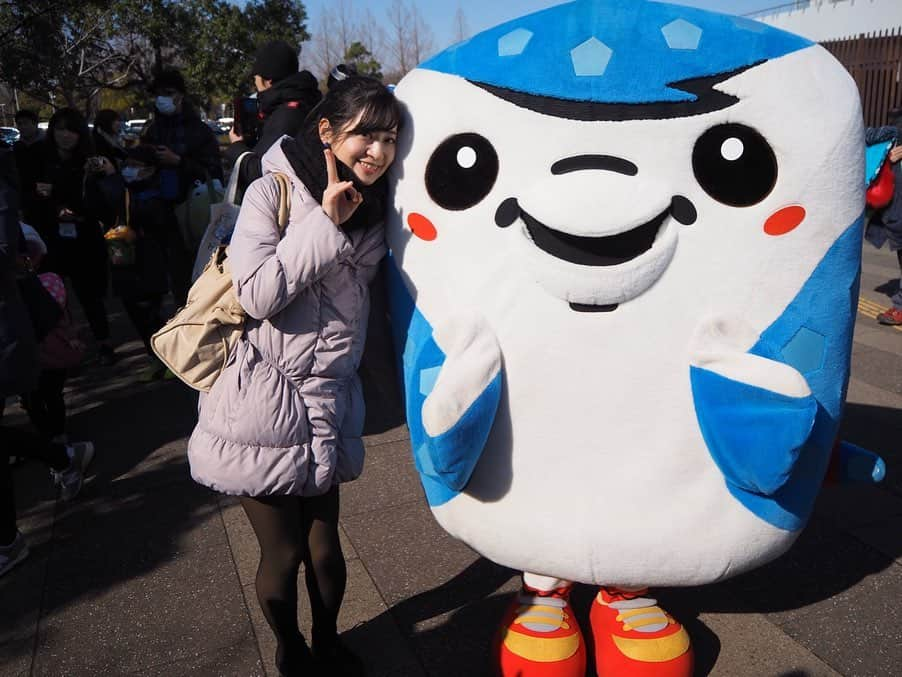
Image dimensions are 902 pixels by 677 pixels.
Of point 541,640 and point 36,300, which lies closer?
point 541,640

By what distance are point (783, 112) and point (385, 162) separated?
1006 millimetres

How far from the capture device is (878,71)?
41.9 feet

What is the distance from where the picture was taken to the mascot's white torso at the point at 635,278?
2.00 metres

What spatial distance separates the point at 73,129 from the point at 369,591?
13.1 ft

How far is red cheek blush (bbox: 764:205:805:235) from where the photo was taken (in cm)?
203

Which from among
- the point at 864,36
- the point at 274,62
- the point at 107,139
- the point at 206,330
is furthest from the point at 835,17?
the point at 206,330

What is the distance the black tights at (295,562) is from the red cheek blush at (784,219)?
141 centimetres

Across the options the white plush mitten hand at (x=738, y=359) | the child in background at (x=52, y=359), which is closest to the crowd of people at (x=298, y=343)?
the child in background at (x=52, y=359)

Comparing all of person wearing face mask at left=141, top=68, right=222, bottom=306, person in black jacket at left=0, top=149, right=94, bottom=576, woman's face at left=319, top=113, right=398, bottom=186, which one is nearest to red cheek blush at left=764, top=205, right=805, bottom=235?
woman's face at left=319, top=113, right=398, bottom=186

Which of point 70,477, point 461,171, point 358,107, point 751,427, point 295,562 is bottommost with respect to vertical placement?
point 70,477

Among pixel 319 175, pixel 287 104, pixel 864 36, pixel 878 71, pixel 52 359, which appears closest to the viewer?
pixel 319 175

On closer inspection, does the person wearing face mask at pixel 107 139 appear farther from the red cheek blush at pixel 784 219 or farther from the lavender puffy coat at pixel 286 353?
the red cheek blush at pixel 784 219

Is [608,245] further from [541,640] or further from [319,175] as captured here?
[541,640]

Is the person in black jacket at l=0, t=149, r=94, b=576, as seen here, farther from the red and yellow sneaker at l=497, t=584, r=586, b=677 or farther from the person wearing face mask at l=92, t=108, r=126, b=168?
the person wearing face mask at l=92, t=108, r=126, b=168
